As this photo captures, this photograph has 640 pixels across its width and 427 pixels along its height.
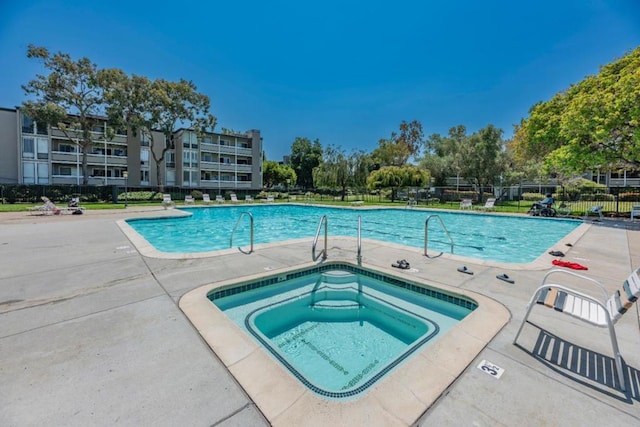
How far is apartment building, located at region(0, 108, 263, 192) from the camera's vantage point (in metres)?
29.5

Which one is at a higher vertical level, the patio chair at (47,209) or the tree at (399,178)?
the tree at (399,178)

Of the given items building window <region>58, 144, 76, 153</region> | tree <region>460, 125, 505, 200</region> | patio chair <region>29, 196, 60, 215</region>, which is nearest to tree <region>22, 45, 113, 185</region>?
building window <region>58, 144, 76, 153</region>

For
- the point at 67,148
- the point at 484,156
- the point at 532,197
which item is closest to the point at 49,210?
the point at 67,148

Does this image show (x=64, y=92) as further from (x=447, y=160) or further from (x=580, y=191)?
(x=580, y=191)

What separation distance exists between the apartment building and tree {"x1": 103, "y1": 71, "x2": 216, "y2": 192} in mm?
3144

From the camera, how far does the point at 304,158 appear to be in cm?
5147

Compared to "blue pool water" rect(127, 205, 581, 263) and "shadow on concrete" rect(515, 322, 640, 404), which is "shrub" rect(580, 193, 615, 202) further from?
"shadow on concrete" rect(515, 322, 640, 404)

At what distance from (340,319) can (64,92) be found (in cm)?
3559

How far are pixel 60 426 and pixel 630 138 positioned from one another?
21693mm

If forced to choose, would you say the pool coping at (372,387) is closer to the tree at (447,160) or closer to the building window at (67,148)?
the tree at (447,160)

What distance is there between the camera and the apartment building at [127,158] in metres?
29.5

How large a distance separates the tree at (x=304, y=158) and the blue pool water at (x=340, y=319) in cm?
4729

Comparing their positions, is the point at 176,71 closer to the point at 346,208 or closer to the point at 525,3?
the point at 346,208

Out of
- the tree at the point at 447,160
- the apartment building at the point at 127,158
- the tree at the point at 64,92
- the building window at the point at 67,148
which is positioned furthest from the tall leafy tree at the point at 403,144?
the building window at the point at 67,148
